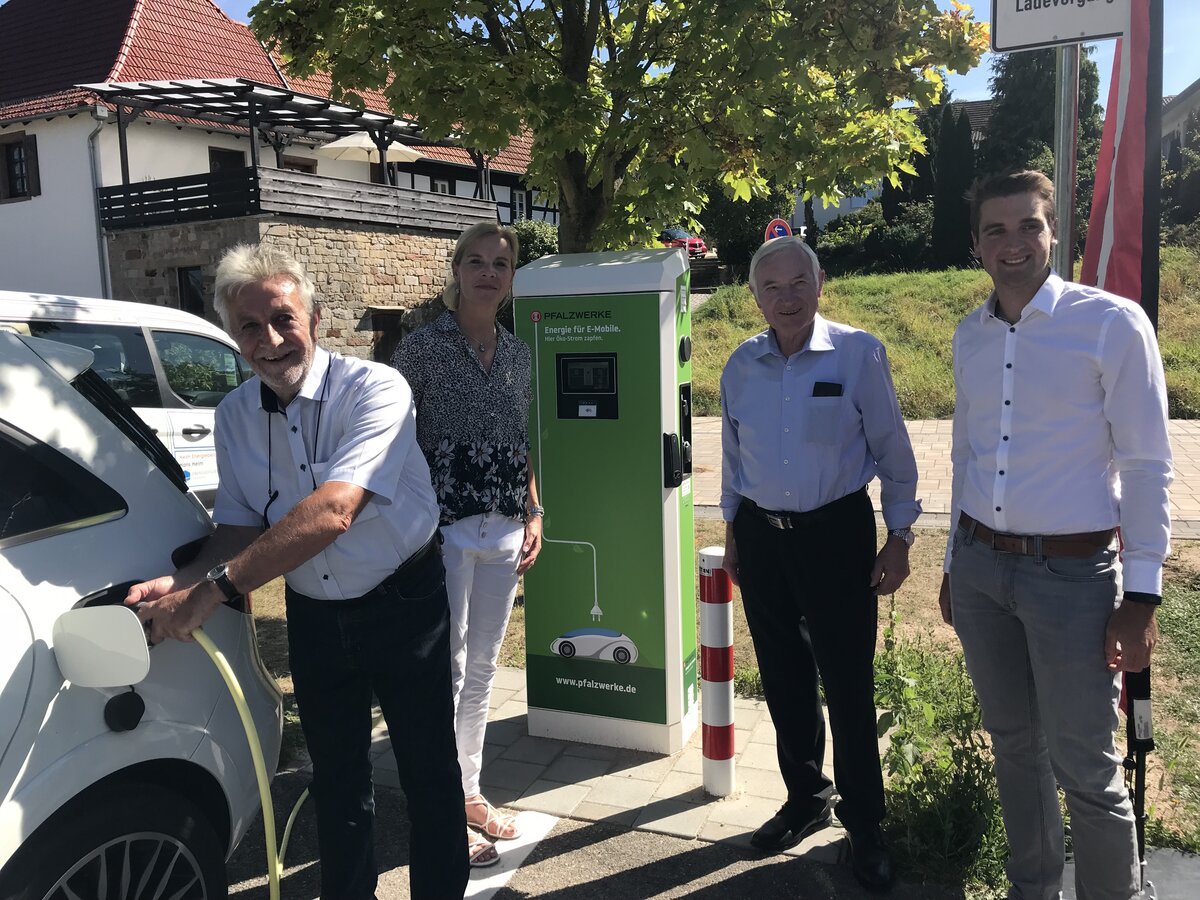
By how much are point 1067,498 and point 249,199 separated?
16.8m

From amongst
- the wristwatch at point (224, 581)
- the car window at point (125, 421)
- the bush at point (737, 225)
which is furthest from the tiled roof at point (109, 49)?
the wristwatch at point (224, 581)

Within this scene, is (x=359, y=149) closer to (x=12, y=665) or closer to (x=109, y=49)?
(x=109, y=49)

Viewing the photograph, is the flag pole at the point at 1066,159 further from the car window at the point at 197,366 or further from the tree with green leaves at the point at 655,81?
the car window at the point at 197,366

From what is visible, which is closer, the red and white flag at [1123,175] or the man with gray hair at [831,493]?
the red and white flag at [1123,175]

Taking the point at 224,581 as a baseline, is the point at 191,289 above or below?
above

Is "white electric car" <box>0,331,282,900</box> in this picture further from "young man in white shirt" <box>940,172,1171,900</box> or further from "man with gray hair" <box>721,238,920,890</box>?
"young man in white shirt" <box>940,172,1171,900</box>

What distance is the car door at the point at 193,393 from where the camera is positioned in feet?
23.0

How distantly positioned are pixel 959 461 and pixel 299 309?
74.2 inches

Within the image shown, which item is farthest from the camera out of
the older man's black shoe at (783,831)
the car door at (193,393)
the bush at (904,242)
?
the bush at (904,242)

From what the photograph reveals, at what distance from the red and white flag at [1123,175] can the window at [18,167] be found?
21394 millimetres

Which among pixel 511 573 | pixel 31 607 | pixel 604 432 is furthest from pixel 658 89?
pixel 31 607

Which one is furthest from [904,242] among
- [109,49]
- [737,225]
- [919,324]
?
[109,49]

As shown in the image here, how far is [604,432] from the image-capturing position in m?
3.87

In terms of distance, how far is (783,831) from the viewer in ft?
10.4
